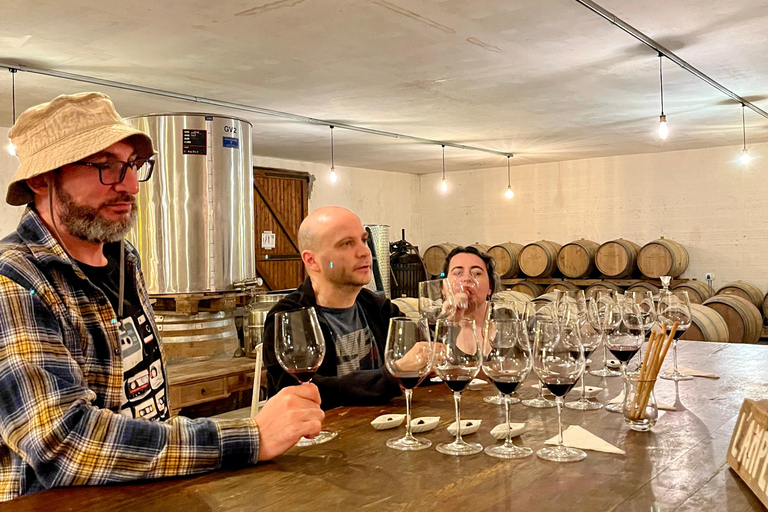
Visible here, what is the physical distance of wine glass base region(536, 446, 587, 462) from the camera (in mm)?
1367

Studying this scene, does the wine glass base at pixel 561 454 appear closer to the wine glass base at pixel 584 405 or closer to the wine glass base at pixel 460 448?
the wine glass base at pixel 460 448

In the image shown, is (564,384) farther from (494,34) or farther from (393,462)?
(494,34)

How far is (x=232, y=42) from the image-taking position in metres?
4.50

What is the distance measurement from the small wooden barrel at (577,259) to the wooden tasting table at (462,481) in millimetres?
8207

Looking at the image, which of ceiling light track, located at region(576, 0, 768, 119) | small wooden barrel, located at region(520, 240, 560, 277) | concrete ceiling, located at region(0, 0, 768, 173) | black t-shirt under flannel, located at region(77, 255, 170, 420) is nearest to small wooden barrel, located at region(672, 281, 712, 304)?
small wooden barrel, located at region(520, 240, 560, 277)

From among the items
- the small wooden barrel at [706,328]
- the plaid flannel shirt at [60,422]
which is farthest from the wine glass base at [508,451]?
the small wooden barrel at [706,328]

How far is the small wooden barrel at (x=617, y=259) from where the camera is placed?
9.28 metres

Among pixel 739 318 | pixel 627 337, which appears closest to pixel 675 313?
pixel 627 337

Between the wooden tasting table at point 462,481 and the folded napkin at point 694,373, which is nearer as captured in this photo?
the wooden tasting table at point 462,481

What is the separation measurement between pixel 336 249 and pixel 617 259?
300 inches

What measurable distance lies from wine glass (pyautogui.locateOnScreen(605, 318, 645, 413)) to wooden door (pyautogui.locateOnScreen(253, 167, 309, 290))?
803 centimetres

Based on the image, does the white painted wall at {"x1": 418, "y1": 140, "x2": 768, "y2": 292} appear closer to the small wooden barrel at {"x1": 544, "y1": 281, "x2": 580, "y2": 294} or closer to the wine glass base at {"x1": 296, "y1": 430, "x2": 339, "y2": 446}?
the small wooden barrel at {"x1": 544, "y1": 281, "x2": 580, "y2": 294}

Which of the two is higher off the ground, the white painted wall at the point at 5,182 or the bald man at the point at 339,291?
the white painted wall at the point at 5,182

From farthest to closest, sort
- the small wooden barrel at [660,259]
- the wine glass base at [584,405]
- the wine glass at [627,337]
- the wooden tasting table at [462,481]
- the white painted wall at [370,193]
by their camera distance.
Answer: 1. the white painted wall at [370,193]
2. the small wooden barrel at [660,259]
3. the wine glass at [627,337]
4. the wine glass base at [584,405]
5. the wooden tasting table at [462,481]
